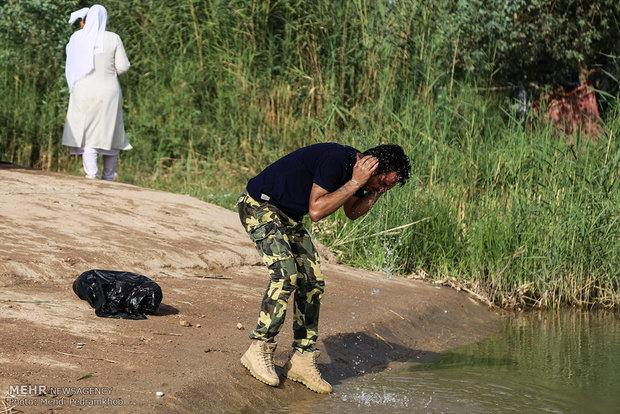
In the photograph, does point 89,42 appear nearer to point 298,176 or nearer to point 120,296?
point 120,296

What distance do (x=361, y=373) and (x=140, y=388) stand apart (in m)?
1.88

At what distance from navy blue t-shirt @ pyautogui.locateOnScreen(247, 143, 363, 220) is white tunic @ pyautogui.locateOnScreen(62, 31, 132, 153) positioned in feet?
19.6

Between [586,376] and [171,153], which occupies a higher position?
[171,153]

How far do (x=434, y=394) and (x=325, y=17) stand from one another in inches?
303

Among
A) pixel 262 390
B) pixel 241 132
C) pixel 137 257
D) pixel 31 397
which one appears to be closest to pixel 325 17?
pixel 241 132

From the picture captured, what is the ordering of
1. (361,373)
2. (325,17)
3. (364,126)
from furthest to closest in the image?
(325,17)
(364,126)
(361,373)

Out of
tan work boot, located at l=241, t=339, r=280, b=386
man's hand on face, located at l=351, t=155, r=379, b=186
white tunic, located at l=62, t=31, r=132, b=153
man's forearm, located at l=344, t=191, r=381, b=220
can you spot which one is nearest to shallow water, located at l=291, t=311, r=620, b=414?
tan work boot, located at l=241, t=339, r=280, b=386

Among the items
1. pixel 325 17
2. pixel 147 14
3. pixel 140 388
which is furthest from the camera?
pixel 147 14

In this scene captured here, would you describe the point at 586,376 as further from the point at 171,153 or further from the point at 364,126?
the point at 171,153

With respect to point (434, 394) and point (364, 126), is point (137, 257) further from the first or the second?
point (364, 126)

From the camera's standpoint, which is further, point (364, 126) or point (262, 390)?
point (364, 126)

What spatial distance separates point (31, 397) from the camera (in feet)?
13.2

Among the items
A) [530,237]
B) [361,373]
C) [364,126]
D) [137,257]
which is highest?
[364,126]

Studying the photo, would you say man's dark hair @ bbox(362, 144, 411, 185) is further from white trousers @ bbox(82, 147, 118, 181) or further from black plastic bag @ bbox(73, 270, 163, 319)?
white trousers @ bbox(82, 147, 118, 181)
